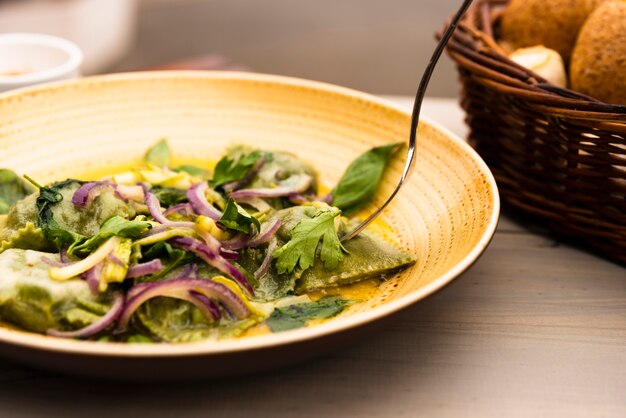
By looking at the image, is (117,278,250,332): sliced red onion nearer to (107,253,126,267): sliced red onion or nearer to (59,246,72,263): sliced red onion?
(107,253,126,267): sliced red onion

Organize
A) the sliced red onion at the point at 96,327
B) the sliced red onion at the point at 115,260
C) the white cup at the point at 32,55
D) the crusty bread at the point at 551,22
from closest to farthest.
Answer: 1. the sliced red onion at the point at 96,327
2. the sliced red onion at the point at 115,260
3. the crusty bread at the point at 551,22
4. the white cup at the point at 32,55

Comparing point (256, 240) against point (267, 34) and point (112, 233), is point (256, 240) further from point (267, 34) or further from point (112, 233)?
point (267, 34)

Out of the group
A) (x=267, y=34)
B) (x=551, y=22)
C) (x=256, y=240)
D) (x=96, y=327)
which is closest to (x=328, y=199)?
(x=256, y=240)

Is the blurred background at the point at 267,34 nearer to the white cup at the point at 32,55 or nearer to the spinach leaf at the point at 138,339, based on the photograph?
the white cup at the point at 32,55

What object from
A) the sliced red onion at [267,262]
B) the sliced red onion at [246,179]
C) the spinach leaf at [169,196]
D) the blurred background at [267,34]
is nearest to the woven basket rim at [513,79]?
the sliced red onion at [246,179]

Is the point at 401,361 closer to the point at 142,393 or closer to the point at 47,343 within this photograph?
the point at 142,393

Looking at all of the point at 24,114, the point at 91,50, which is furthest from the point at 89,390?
the point at 91,50

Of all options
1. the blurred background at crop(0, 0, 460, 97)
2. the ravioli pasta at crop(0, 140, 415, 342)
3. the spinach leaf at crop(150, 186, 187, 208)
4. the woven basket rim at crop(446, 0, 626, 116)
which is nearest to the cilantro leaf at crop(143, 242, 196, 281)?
the ravioli pasta at crop(0, 140, 415, 342)
